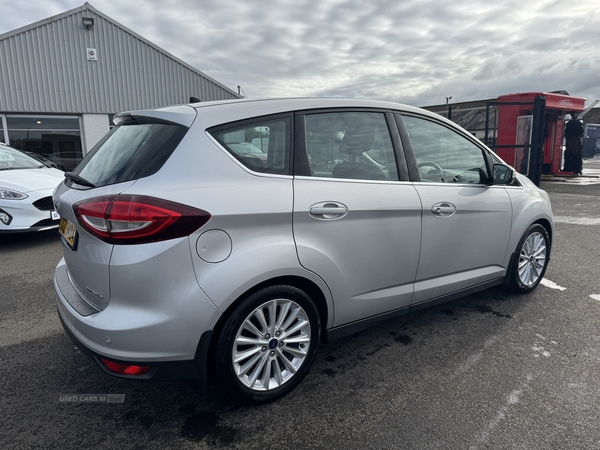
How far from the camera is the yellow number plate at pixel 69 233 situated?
7.53 ft

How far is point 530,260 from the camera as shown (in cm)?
400

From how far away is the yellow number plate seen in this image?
2294 mm

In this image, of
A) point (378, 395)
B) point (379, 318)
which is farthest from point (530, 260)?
point (378, 395)

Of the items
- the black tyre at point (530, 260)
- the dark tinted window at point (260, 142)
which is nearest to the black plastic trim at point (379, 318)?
the black tyre at point (530, 260)

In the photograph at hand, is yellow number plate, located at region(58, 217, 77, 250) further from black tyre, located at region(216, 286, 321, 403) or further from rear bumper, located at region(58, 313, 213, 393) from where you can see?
black tyre, located at region(216, 286, 321, 403)

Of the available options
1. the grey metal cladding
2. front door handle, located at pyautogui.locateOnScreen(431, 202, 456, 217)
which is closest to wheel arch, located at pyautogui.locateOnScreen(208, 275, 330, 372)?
front door handle, located at pyautogui.locateOnScreen(431, 202, 456, 217)

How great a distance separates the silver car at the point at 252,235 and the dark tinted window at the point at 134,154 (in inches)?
0.4

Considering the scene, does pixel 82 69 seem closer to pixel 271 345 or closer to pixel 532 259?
pixel 532 259

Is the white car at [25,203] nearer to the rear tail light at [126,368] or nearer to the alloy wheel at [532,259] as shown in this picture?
the rear tail light at [126,368]

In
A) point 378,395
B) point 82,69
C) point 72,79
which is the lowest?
point 378,395

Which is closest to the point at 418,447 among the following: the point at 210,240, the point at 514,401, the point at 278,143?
the point at 514,401

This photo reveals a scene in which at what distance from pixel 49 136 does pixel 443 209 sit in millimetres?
17053

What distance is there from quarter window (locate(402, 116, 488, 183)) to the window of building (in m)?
15.3

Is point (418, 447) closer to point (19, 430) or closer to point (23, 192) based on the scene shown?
point (19, 430)
